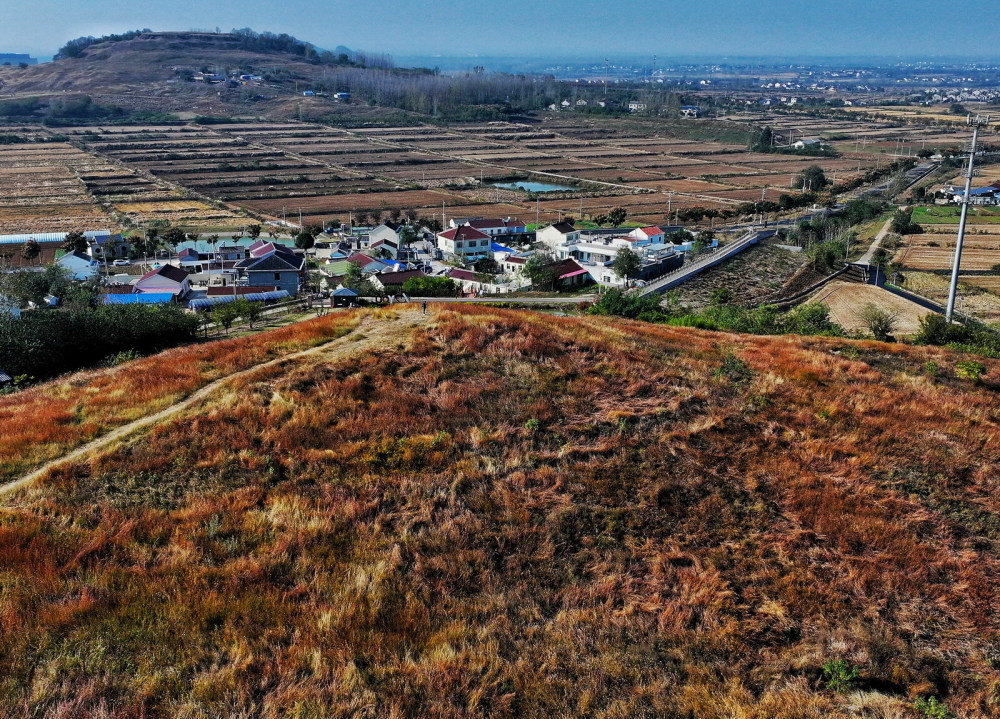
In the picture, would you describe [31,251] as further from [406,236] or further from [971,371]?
[971,371]

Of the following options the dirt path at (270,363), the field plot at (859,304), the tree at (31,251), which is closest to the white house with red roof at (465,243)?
the field plot at (859,304)

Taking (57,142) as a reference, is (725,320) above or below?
below

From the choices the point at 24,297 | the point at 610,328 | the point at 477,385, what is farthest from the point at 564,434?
the point at 24,297

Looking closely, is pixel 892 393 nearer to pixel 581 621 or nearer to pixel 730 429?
pixel 730 429

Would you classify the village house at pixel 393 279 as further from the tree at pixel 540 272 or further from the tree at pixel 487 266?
the tree at pixel 540 272

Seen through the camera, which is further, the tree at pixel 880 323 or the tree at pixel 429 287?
the tree at pixel 429 287

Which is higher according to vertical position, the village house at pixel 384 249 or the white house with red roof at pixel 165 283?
the village house at pixel 384 249

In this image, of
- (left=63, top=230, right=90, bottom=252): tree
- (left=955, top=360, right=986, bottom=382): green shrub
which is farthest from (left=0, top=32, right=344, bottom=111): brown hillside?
(left=955, top=360, right=986, bottom=382): green shrub
